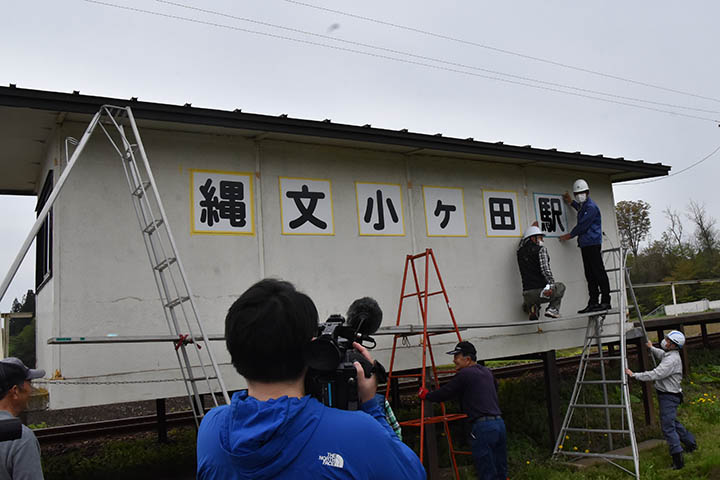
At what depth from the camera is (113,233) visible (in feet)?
23.9

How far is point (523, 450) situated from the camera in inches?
420

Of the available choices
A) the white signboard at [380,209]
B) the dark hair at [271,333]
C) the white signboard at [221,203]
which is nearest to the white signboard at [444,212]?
the white signboard at [380,209]

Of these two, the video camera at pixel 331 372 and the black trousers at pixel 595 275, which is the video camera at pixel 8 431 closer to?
the video camera at pixel 331 372

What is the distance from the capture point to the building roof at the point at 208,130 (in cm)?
674

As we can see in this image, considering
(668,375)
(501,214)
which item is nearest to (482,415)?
(668,375)

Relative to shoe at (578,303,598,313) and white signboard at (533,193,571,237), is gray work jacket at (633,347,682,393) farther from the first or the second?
white signboard at (533,193,571,237)

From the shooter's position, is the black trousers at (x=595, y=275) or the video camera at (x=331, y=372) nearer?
the video camera at (x=331, y=372)

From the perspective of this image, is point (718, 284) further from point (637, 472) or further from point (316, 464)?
point (316, 464)

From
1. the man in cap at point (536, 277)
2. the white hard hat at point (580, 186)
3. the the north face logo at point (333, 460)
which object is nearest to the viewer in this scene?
the the north face logo at point (333, 460)

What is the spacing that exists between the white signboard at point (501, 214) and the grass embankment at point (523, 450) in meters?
3.74

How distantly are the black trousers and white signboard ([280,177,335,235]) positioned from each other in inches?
189

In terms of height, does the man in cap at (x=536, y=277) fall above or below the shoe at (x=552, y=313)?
above

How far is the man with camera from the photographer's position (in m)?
1.90

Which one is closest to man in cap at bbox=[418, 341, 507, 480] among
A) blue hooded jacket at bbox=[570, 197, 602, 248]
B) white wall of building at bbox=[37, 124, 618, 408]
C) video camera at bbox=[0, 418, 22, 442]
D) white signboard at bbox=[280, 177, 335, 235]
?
white wall of building at bbox=[37, 124, 618, 408]
